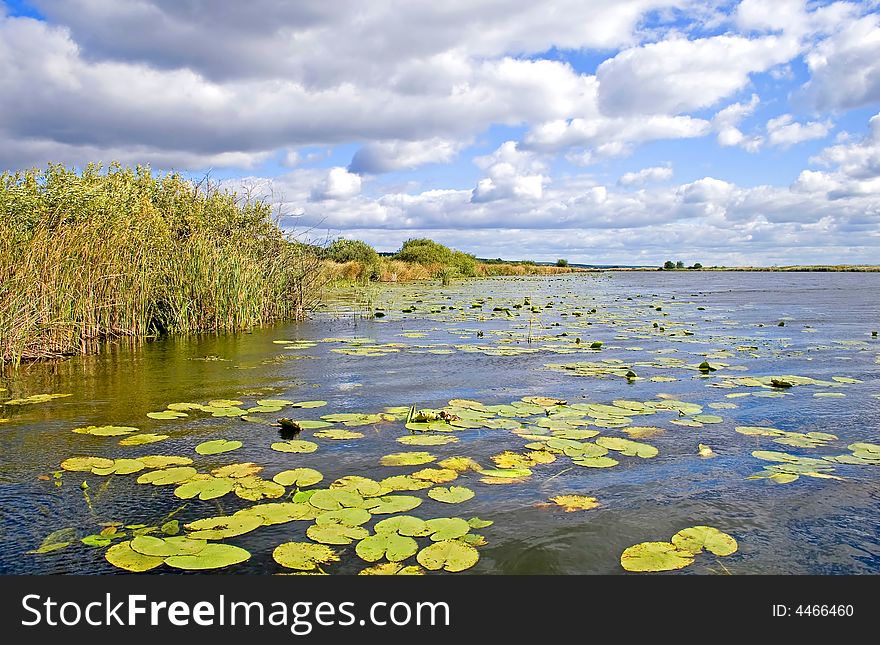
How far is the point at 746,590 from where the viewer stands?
270 centimetres

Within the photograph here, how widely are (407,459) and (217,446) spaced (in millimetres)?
1399

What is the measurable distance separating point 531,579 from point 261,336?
9.67 m

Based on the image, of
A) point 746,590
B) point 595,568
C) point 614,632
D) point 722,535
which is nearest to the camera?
point 614,632

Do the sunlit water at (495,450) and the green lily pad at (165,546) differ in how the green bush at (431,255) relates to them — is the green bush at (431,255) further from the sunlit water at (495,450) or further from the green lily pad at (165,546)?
the green lily pad at (165,546)

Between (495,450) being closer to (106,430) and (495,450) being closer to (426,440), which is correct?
(426,440)

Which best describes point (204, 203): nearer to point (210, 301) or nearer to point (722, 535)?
point (210, 301)

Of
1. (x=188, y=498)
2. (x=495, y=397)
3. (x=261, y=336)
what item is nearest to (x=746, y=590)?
(x=188, y=498)

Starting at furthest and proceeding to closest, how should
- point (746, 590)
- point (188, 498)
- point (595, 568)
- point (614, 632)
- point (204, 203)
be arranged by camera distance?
1. point (204, 203)
2. point (188, 498)
3. point (595, 568)
4. point (746, 590)
5. point (614, 632)

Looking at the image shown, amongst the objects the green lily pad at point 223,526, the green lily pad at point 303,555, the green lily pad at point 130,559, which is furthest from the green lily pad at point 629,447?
the green lily pad at point 130,559

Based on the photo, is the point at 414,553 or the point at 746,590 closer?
the point at 746,590

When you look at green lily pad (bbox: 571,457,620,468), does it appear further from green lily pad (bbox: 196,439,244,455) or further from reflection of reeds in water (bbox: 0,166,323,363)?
reflection of reeds in water (bbox: 0,166,323,363)

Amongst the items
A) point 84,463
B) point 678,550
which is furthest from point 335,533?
point 84,463

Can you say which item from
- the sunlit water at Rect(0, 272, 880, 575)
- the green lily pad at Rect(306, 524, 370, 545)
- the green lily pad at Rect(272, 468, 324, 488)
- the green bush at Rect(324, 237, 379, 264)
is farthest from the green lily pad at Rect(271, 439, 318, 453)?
the green bush at Rect(324, 237, 379, 264)

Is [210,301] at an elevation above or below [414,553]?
above
